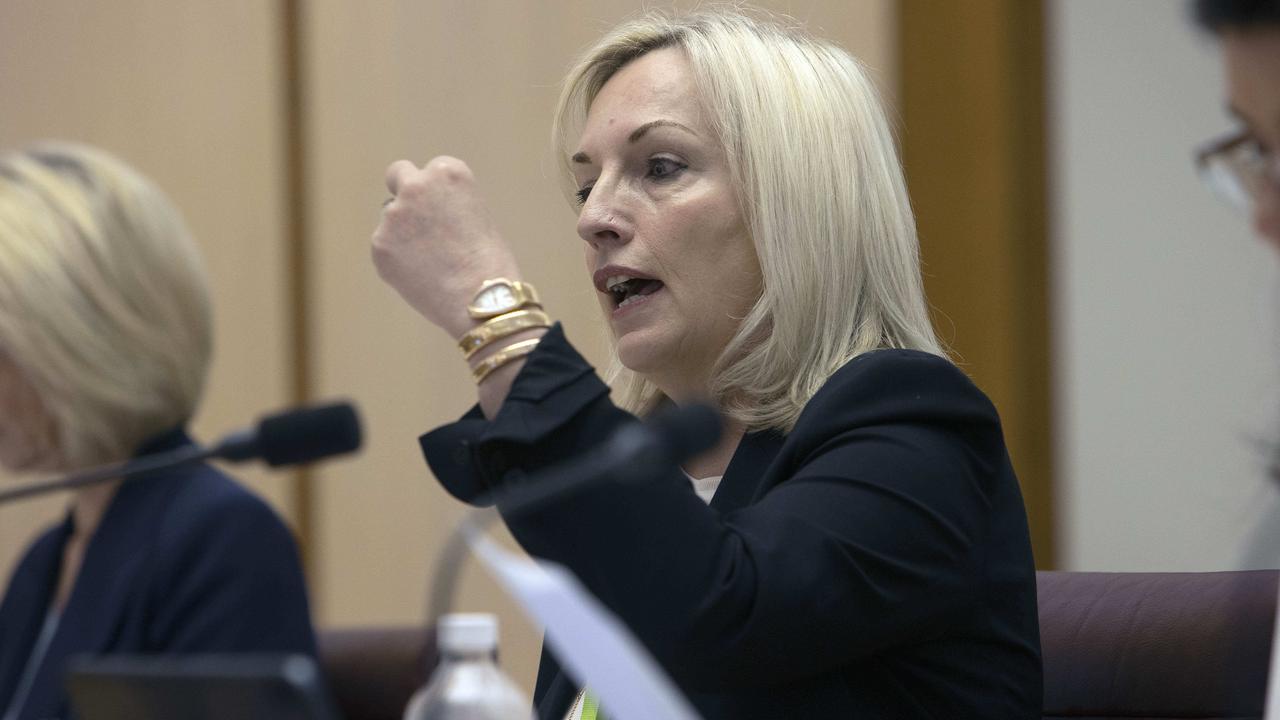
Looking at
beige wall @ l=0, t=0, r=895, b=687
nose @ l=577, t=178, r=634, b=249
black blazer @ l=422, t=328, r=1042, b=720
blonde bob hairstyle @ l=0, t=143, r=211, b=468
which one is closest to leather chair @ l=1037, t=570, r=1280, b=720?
black blazer @ l=422, t=328, r=1042, b=720

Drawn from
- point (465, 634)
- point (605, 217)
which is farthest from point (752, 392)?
point (465, 634)

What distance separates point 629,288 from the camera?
143 cm

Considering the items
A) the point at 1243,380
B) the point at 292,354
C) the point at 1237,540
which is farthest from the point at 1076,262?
the point at 292,354

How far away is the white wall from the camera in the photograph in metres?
2.13

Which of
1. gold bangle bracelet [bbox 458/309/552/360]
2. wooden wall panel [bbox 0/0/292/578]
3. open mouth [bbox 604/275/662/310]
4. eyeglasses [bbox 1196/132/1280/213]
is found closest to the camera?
eyeglasses [bbox 1196/132/1280/213]

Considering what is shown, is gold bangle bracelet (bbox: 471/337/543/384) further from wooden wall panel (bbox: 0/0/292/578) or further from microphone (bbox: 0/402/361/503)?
wooden wall panel (bbox: 0/0/292/578)

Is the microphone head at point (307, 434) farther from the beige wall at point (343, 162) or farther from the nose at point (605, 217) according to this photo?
the beige wall at point (343, 162)

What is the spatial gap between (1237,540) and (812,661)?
1.28 metres

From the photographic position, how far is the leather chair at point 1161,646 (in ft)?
3.74

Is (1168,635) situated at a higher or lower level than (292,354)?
higher

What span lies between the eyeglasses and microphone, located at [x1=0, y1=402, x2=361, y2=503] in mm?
506

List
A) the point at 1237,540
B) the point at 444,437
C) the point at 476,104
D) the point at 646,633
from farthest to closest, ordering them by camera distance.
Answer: the point at 476,104 < the point at 1237,540 < the point at 444,437 < the point at 646,633

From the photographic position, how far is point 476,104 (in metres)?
2.90

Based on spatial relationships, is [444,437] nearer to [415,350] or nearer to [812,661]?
[812,661]
